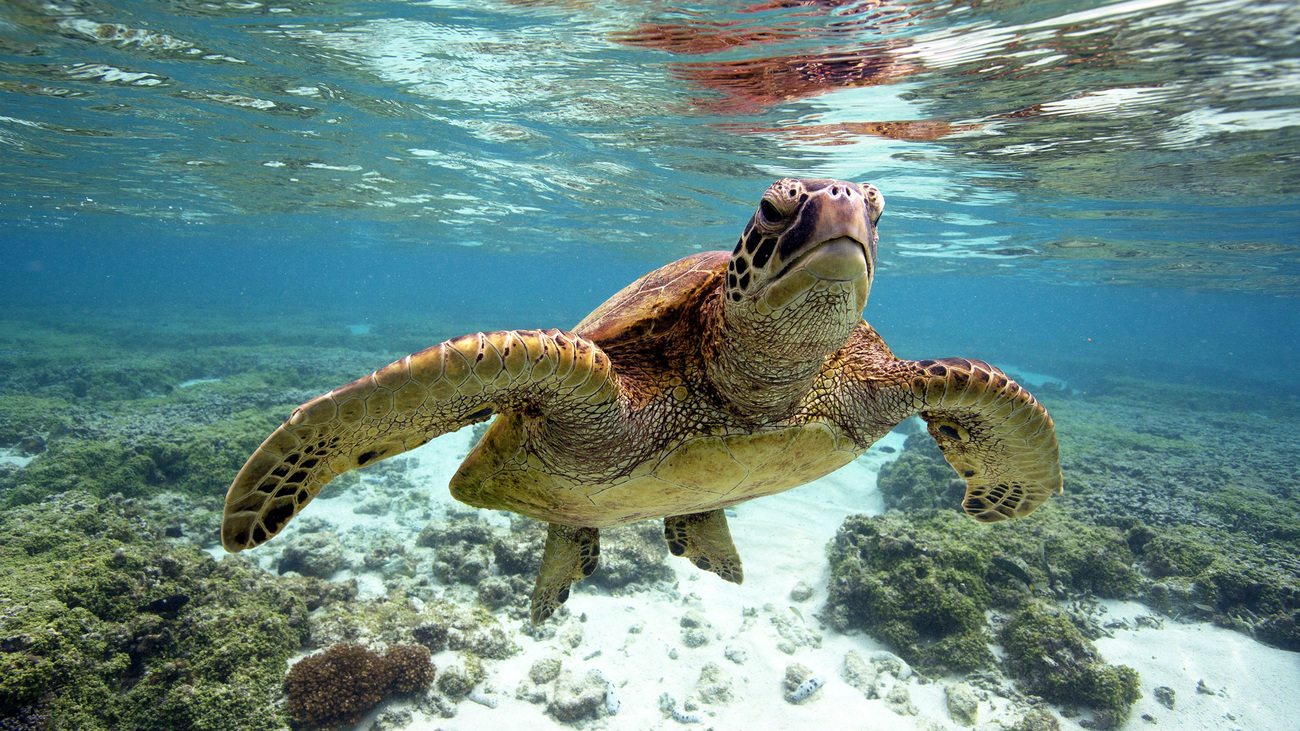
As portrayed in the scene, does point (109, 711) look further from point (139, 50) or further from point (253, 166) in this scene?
point (253, 166)

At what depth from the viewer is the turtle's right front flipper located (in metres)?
2.23

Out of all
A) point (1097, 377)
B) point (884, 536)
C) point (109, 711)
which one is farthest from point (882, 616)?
point (1097, 377)

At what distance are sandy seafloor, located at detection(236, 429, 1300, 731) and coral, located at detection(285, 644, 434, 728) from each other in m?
0.20

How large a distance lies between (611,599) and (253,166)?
19598mm

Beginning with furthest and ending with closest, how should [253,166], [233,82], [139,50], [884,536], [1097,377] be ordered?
[1097,377]
[253,166]
[233,82]
[139,50]
[884,536]

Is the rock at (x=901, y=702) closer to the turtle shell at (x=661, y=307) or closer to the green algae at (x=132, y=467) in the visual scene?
the turtle shell at (x=661, y=307)

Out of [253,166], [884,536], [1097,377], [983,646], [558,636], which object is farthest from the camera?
[1097,377]

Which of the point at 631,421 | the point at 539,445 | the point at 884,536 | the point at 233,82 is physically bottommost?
the point at 884,536

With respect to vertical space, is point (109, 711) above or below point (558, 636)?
above

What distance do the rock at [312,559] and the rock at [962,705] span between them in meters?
7.07

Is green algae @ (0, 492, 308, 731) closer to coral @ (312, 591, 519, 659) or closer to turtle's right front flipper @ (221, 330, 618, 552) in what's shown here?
coral @ (312, 591, 519, 659)

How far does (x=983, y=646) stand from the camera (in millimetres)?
5391

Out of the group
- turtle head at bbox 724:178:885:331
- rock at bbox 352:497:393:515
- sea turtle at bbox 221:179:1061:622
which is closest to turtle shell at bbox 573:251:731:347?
sea turtle at bbox 221:179:1061:622

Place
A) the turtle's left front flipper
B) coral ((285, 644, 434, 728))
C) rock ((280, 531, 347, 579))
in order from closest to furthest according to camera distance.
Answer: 1. the turtle's left front flipper
2. coral ((285, 644, 434, 728))
3. rock ((280, 531, 347, 579))
